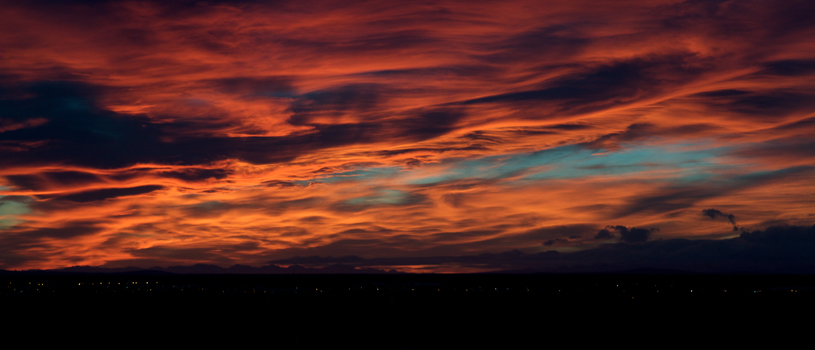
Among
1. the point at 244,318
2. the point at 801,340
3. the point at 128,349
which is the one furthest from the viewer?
the point at 244,318

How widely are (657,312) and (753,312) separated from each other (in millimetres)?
10466

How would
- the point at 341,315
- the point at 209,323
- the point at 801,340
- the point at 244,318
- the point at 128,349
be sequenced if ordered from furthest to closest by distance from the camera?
the point at 341,315 → the point at 244,318 → the point at 209,323 → the point at 801,340 → the point at 128,349

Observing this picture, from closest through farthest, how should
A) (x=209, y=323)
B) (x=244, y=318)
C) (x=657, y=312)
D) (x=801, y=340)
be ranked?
(x=801, y=340) → (x=209, y=323) → (x=244, y=318) → (x=657, y=312)

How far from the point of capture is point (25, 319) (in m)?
52.0

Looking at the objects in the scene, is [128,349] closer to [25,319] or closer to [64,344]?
[64,344]

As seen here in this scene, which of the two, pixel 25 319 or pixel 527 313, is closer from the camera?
pixel 25 319

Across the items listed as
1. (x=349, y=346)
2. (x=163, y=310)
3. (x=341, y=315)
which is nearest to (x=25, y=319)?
(x=163, y=310)

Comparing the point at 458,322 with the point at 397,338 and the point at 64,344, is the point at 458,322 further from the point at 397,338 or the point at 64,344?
the point at 64,344

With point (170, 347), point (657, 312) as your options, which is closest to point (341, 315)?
point (170, 347)

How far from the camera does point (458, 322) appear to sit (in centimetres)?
5175

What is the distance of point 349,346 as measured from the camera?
36.9 meters

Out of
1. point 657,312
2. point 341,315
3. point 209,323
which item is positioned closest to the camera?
point 209,323

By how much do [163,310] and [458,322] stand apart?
33012 millimetres

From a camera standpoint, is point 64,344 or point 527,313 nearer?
point 64,344
